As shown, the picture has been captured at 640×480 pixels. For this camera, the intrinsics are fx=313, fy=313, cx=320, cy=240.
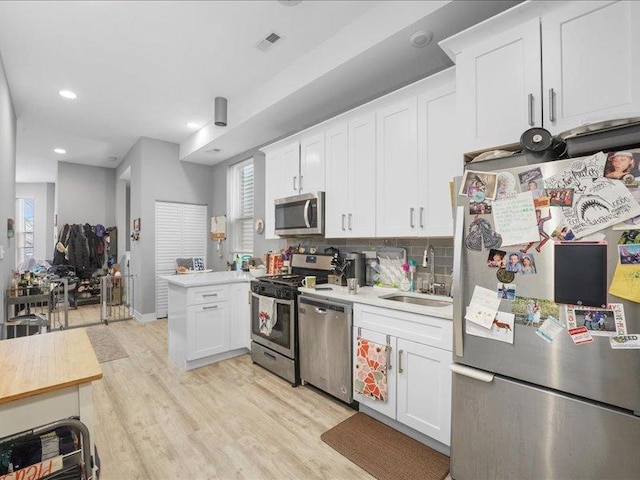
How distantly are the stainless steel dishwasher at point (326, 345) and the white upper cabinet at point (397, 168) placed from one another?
76 centimetres

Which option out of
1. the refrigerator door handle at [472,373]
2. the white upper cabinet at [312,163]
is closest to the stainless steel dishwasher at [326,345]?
the refrigerator door handle at [472,373]

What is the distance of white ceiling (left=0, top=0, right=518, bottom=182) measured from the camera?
2.26 m

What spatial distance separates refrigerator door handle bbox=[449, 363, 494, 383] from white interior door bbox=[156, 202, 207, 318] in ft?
16.0

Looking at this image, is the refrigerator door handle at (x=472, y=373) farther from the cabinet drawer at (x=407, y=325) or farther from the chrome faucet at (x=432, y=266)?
the chrome faucet at (x=432, y=266)

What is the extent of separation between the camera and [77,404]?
1.23 meters

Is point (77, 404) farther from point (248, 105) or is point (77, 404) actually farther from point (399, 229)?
point (248, 105)

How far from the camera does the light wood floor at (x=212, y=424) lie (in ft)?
6.11

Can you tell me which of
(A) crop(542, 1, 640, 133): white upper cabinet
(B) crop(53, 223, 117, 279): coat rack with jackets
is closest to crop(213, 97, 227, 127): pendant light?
(A) crop(542, 1, 640, 133): white upper cabinet

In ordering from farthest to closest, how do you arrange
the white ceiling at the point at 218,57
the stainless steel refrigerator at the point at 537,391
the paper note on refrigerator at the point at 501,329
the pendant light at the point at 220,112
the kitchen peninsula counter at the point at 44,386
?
the pendant light at the point at 220,112 < the white ceiling at the point at 218,57 < the paper note on refrigerator at the point at 501,329 < the stainless steel refrigerator at the point at 537,391 < the kitchen peninsula counter at the point at 44,386

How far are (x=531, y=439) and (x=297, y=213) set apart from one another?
2.50 metres

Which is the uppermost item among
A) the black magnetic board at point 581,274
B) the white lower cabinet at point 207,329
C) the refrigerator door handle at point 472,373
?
the black magnetic board at point 581,274

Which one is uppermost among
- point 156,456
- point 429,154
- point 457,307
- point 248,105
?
point 248,105

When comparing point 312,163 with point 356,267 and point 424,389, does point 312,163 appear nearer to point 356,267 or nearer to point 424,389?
point 356,267

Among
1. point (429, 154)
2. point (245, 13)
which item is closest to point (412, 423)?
point (429, 154)
